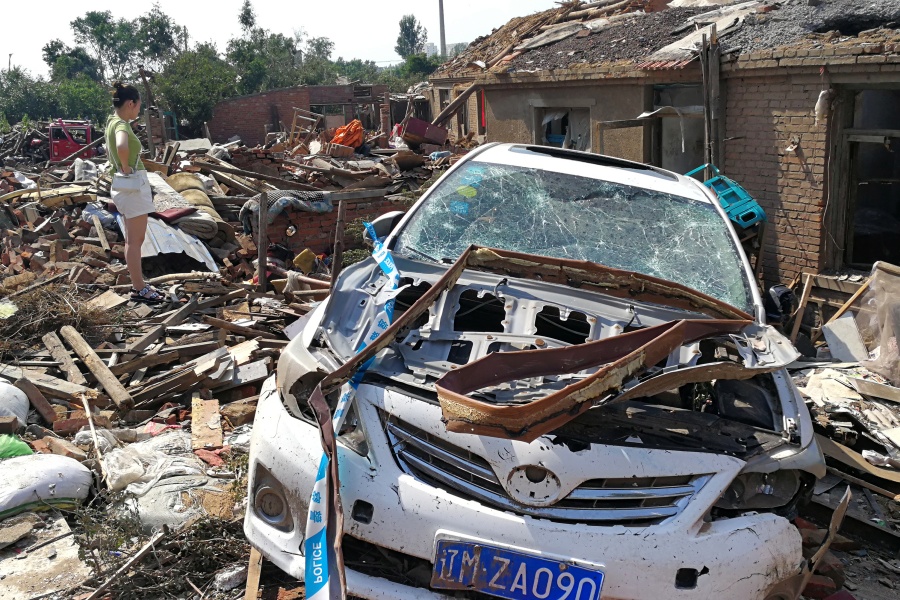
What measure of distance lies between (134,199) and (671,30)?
27.0 ft

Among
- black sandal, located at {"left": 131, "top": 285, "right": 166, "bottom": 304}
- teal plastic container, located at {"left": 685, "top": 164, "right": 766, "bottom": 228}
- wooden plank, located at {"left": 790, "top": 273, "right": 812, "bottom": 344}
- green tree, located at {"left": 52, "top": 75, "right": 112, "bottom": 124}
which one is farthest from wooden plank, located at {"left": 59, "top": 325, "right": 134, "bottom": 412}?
green tree, located at {"left": 52, "top": 75, "right": 112, "bottom": 124}

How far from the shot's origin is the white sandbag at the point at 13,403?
200 inches

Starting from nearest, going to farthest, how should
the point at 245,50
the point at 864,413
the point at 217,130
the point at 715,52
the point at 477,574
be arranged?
the point at 477,574 → the point at 864,413 → the point at 715,52 → the point at 217,130 → the point at 245,50

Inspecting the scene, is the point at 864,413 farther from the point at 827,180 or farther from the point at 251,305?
the point at 251,305

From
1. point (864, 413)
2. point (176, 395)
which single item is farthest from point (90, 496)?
point (864, 413)

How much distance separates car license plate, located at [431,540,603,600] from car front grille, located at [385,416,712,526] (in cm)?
16

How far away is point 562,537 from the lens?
8.84 feet

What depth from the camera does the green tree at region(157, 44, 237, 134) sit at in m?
37.4

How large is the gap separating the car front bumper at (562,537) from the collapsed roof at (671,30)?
22.9 feet

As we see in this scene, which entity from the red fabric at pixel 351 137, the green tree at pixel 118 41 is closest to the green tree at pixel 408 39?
the green tree at pixel 118 41

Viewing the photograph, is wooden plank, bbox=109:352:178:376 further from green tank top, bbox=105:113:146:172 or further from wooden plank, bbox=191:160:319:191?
wooden plank, bbox=191:160:319:191

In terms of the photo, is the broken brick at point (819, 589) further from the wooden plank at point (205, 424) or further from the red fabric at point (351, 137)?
the red fabric at point (351, 137)

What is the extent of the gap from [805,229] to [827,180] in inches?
25.0

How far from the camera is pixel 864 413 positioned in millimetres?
5727
